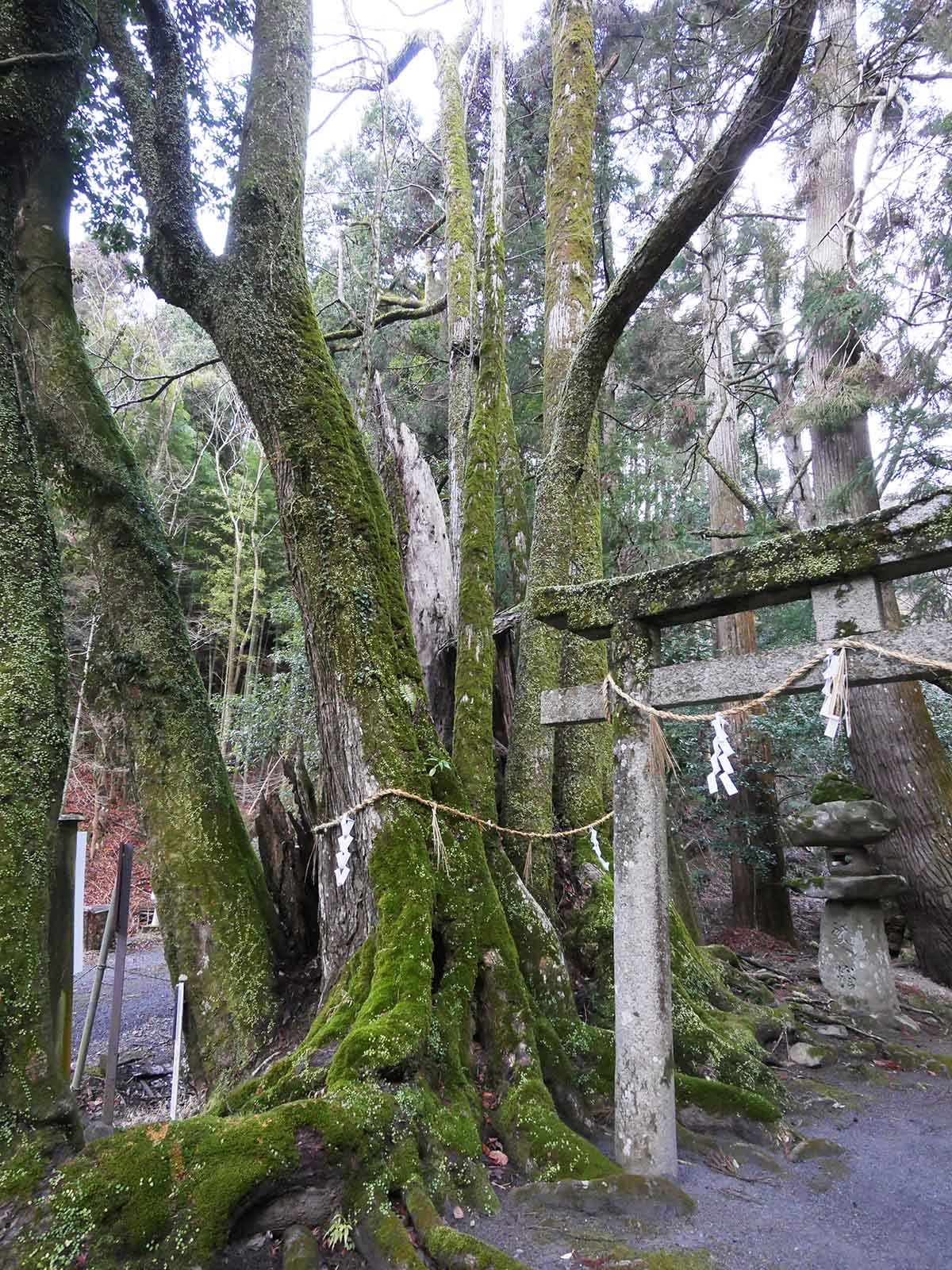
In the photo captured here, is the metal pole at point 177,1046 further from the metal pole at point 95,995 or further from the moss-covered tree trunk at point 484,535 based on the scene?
the moss-covered tree trunk at point 484,535

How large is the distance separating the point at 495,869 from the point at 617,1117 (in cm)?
135

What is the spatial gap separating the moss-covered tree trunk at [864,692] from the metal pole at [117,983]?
6.49m

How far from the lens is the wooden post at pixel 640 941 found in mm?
3006

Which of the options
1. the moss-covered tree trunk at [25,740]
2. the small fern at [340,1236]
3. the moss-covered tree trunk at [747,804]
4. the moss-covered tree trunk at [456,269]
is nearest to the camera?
the moss-covered tree trunk at [25,740]

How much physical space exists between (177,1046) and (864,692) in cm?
670

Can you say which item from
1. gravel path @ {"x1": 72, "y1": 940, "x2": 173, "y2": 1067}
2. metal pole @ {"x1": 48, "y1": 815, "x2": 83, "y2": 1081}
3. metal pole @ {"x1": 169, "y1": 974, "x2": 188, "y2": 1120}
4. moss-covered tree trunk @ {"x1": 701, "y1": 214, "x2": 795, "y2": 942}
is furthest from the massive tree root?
moss-covered tree trunk @ {"x1": 701, "y1": 214, "x2": 795, "y2": 942}

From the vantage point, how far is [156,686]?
15.2 ft

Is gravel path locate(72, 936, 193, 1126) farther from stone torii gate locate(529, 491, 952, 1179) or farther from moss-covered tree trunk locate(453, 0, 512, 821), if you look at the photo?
stone torii gate locate(529, 491, 952, 1179)

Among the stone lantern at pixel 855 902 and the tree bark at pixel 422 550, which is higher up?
the tree bark at pixel 422 550

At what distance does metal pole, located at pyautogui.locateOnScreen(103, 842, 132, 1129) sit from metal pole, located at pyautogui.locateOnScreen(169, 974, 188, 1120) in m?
0.26

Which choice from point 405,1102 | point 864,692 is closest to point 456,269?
point 864,692

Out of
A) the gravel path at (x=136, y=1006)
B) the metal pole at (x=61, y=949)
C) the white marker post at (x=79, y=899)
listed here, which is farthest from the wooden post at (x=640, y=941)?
the gravel path at (x=136, y=1006)

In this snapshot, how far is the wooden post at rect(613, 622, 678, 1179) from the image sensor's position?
118 inches

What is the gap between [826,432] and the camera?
24.9 ft
